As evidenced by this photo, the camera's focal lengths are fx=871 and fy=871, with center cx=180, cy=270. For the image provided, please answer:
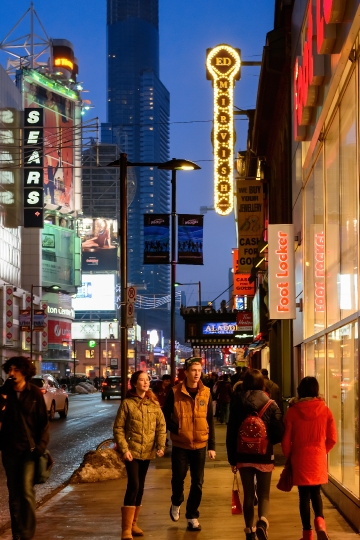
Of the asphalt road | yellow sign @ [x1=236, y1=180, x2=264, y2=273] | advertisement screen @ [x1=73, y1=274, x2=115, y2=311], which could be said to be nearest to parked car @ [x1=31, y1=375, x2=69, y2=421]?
the asphalt road

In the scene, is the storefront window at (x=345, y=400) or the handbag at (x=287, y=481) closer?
the handbag at (x=287, y=481)

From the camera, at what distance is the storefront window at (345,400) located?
379 inches

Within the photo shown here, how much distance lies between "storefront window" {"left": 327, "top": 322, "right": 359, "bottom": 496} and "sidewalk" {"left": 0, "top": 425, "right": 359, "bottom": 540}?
564 millimetres

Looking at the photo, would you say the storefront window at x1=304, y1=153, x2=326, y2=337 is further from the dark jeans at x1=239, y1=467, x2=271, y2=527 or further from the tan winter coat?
the dark jeans at x1=239, y1=467, x2=271, y2=527

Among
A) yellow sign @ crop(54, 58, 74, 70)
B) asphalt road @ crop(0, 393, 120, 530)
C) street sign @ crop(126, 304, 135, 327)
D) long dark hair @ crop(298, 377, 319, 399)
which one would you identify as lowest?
asphalt road @ crop(0, 393, 120, 530)

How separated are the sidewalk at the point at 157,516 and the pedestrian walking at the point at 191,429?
42cm

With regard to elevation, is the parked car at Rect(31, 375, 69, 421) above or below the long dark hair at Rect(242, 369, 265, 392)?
below

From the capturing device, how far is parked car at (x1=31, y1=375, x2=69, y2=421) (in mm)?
30438

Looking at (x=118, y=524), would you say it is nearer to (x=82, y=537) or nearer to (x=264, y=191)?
(x=82, y=537)

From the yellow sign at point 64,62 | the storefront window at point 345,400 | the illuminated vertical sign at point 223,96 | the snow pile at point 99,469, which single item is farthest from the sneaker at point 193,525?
the yellow sign at point 64,62

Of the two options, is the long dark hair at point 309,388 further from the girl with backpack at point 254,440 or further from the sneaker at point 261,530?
the sneaker at point 261,530

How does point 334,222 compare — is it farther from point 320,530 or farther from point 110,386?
point 110,386

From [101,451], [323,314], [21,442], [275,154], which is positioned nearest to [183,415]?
[21,442]

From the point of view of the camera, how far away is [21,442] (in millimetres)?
8133
